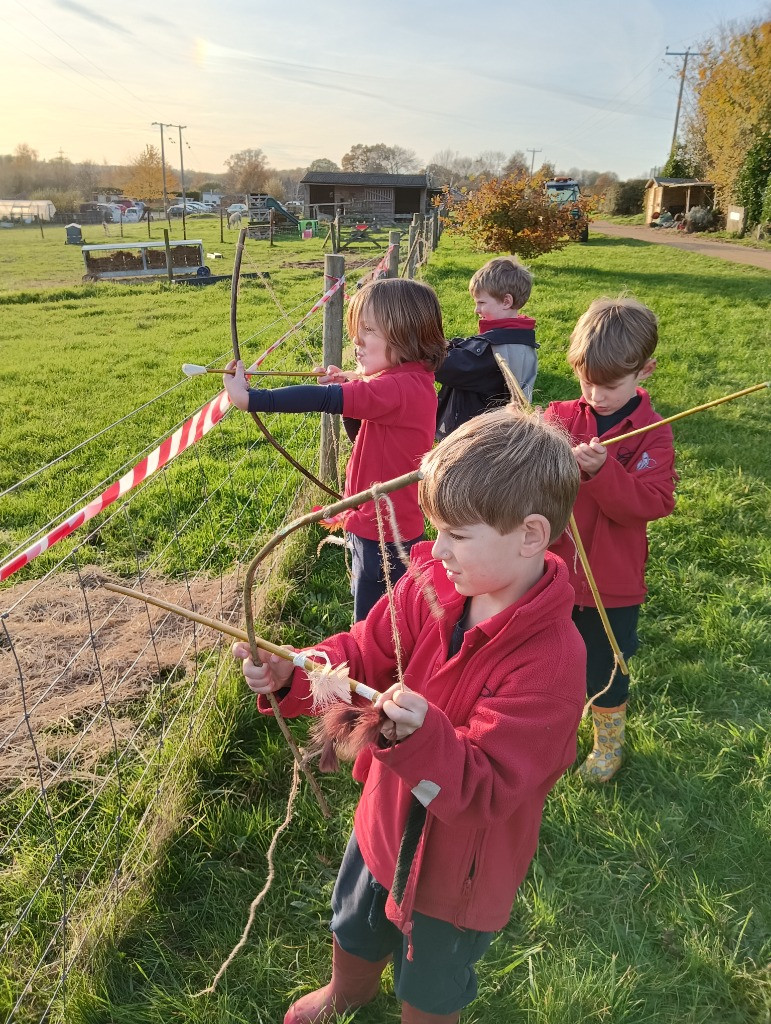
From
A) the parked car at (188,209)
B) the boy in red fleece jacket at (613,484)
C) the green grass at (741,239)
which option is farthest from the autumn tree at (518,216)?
the parked car at (188,209)

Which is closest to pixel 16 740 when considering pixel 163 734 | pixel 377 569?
pixel 163 734

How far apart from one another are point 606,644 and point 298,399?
1571 mm

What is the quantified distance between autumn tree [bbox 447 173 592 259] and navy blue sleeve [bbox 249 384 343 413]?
60.5 ft

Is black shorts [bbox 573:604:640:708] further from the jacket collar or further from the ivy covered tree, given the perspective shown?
the ivy covered tree

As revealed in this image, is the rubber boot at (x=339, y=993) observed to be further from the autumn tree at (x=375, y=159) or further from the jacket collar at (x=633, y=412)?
the autumn tree at (x=375, y=159)

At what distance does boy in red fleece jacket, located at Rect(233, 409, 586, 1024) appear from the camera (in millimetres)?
1285

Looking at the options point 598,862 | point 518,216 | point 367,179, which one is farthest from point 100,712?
point 367,179

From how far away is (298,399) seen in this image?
8.76 ft

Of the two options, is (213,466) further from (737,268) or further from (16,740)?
(737,268)

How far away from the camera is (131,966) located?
7.25 ft

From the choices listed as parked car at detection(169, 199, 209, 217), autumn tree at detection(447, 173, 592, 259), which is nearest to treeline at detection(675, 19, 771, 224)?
autumn tree at detection(447, 173, 592, 259)

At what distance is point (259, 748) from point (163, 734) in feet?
1.34

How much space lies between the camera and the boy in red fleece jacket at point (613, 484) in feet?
8.24

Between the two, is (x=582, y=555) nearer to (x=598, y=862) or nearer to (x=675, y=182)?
(x=598, y=862)
